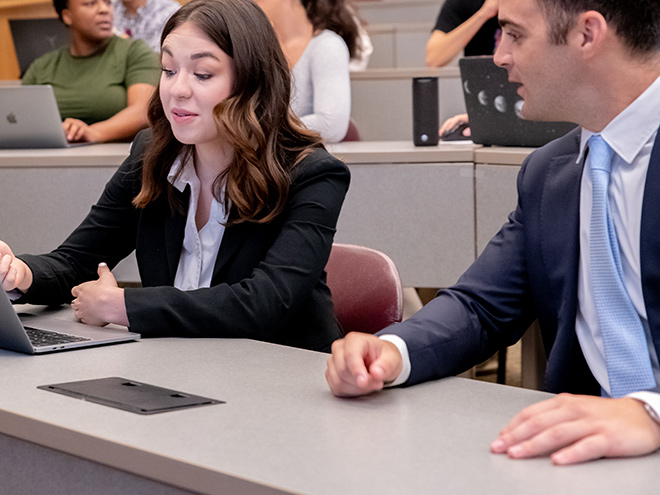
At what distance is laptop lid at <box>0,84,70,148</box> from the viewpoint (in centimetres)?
259

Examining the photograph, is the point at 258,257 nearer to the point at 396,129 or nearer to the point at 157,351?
the point at 157,351

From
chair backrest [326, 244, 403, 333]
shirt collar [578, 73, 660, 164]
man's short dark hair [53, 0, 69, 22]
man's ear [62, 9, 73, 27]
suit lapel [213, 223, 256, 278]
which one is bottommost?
chair backrest [326, 244, 403, 333]

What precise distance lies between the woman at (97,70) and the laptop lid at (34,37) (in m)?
0.31

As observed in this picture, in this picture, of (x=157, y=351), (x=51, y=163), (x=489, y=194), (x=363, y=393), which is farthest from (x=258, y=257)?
(x=51, y=163)

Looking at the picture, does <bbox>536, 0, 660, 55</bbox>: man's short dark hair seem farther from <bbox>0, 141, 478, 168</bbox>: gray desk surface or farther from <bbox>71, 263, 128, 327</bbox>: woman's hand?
<bbox>0, 141, 478, 168</bbox>: gray desk surface

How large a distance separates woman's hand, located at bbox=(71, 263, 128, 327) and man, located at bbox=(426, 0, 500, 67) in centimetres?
251

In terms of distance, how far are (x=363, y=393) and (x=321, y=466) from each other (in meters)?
0.21

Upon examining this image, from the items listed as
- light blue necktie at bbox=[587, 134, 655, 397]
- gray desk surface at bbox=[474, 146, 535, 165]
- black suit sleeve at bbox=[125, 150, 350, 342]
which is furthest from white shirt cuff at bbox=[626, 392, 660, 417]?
gray desk surface at bbox=[474, 146, 535, 165]

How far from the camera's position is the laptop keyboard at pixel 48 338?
3.81 feet

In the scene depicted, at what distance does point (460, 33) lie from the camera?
3500 millimetres

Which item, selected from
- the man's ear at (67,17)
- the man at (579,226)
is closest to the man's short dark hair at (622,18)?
the man at (579,226)

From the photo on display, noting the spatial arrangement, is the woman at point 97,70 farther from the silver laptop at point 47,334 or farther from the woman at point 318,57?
the silver laptop at point 47,334

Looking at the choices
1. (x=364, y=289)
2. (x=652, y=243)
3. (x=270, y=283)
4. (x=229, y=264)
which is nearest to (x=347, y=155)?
(x=364, y=289)

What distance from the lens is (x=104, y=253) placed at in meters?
1.61
